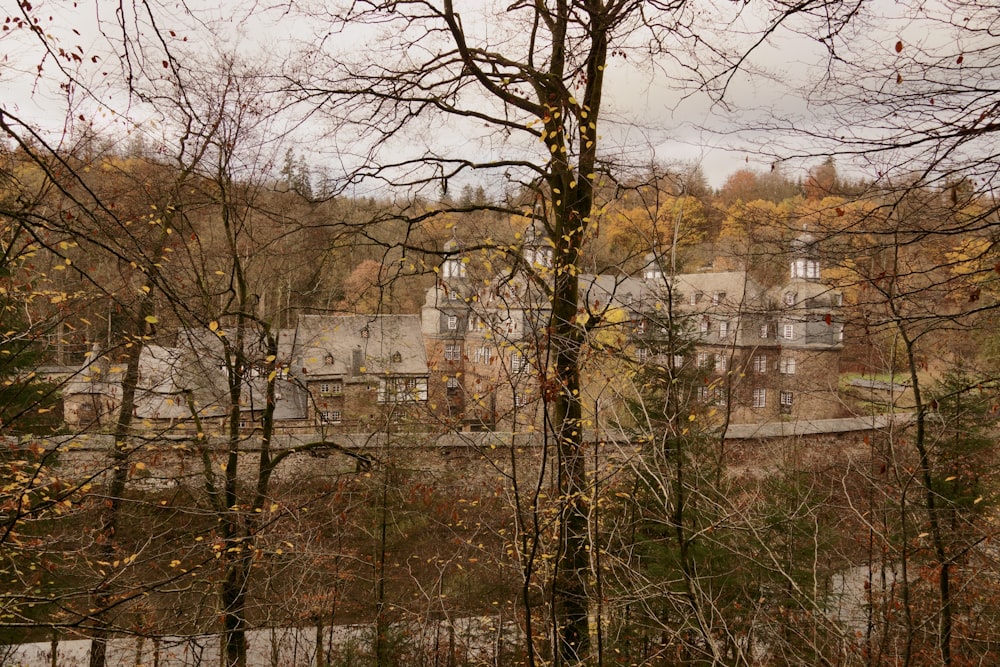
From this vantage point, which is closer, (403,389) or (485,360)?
(403,389)

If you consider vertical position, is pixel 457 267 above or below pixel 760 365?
above

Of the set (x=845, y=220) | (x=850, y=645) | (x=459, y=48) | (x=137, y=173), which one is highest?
(x=459, y=48)

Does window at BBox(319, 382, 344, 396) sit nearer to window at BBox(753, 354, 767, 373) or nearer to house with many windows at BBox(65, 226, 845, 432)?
house with many windows at BBox(65, 226, 845, 432)

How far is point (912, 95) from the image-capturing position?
3262 millimetres

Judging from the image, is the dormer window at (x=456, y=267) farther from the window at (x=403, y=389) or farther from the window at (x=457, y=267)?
the window at (x=403, y=389)

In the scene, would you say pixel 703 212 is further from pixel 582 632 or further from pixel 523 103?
pixel 582 632

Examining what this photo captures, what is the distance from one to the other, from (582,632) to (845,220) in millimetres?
3809

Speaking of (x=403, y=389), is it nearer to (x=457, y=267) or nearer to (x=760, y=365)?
(x=457, y=267)

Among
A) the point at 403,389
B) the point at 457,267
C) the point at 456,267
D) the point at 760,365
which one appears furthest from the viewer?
the point at 760,365

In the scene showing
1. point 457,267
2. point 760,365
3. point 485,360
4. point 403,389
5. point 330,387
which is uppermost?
point 457,267

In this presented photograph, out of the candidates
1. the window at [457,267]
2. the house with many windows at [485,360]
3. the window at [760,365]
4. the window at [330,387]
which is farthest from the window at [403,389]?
the window at [760,365]

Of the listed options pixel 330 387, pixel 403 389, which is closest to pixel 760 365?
pixel 330 387

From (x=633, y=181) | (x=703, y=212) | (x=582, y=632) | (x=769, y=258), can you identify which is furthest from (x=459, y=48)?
(x=582, y=632)

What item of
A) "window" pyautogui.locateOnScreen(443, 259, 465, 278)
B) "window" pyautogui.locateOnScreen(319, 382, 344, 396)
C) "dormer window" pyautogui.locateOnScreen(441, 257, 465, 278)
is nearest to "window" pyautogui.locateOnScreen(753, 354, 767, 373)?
"window" pyautogui.locateOnScreen(319, 382, 344, 396)
